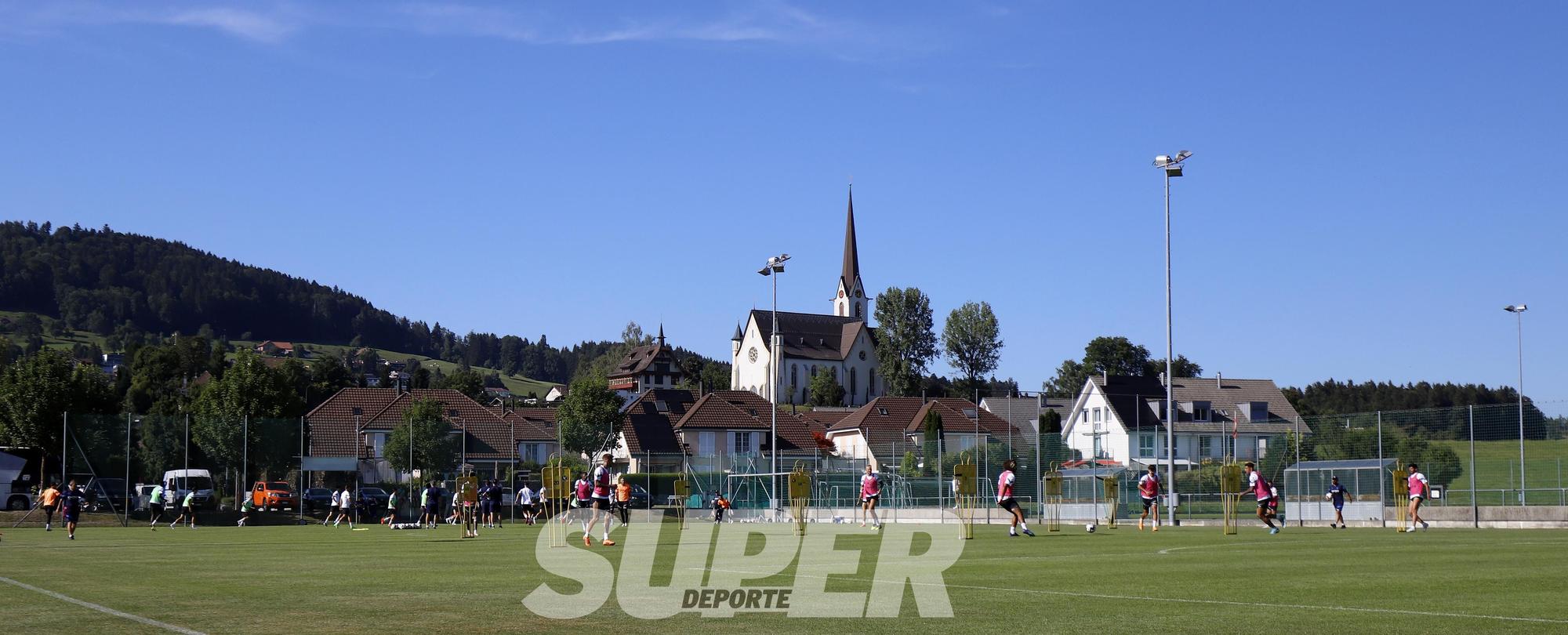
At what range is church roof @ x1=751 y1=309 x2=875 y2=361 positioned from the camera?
547 feet

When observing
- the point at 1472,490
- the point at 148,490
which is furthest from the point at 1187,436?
the point at 148,490

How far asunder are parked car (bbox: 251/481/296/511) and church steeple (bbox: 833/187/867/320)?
125 m

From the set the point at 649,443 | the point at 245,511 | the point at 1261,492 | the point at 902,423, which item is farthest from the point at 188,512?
the point at 902,423

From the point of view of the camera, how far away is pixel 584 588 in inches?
558

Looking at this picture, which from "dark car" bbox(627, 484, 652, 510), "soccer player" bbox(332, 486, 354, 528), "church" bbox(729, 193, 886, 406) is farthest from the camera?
"church" bbox(729, 193, 886, 406)

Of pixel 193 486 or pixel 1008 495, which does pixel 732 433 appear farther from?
pixel 1008 495

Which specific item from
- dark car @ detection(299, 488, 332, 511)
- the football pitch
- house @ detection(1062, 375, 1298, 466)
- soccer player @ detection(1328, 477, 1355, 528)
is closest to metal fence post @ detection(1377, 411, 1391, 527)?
soccer player @ detection(1328, 477, 1355, 528)

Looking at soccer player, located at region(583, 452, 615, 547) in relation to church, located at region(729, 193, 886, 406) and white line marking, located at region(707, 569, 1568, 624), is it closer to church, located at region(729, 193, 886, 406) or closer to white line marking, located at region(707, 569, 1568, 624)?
white line marking, located at region(707, 569, 1568, 624)

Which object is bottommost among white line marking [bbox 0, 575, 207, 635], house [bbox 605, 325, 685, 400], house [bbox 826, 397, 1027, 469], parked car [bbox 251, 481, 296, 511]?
parked car [bbox 251, 481, 296, 511]

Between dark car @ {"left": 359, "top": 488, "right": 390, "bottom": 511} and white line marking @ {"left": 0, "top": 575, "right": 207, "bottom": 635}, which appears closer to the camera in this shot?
white line marking @ {"left": 0, "top": 575, "right": 207, "bottom": 635}

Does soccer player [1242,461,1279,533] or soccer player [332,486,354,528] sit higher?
soccer player [1242,461,1279,533]

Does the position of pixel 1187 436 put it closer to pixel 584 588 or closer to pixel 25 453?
pixel 25 453

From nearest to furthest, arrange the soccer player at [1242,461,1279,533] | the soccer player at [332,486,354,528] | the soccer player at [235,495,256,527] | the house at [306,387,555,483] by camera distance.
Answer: the soccer player at [1242,461,1279,533] → the soccer player at [332,486,354,528] → the soccer player at [235,495,256,527] → the house at [306,387,555,483]

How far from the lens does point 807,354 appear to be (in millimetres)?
167125
